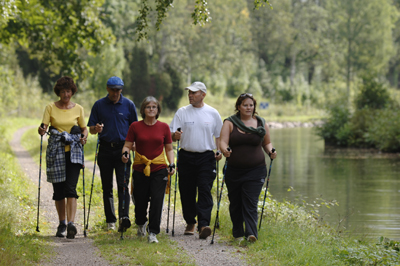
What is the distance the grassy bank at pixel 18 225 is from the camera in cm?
574

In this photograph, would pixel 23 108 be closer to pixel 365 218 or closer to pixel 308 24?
pixel 365 218

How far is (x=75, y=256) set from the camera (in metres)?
6.21

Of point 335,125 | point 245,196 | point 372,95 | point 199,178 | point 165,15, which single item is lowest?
point 245,196

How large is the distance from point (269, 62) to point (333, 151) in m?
49.5

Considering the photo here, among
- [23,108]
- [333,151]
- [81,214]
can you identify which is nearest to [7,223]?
[81,214]

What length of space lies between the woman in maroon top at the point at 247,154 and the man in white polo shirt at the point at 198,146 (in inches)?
14.9

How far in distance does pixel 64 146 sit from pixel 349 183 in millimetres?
11472

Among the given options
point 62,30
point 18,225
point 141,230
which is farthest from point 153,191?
point 62,30

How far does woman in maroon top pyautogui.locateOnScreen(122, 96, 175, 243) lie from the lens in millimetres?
6770

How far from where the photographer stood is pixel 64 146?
23.1 feet

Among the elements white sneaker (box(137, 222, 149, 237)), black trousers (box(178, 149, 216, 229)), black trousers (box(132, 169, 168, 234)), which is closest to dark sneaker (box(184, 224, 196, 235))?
black trousers (box(178, 149, 216, 229))

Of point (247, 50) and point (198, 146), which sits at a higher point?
point (247, 50)

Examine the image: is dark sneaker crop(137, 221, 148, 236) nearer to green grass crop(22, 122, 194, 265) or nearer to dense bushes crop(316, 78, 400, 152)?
green grass crop(22, 122, 194, 265)

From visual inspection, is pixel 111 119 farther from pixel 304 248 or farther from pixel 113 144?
pixel 304 248
